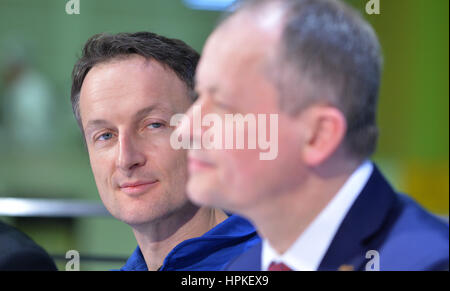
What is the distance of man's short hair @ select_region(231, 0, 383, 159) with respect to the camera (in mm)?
638

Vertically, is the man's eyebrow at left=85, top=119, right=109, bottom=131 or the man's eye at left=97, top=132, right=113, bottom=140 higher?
the man's eyebrow at left=85, top=119, right=109, bottom=131

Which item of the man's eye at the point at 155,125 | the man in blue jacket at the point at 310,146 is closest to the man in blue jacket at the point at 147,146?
the man's eye at the point at 155,125

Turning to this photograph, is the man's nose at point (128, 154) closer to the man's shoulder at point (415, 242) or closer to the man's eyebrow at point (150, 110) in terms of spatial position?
the man's eyebrow at point (150, 110)

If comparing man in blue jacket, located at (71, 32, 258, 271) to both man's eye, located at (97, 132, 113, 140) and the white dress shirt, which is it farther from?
the white dress shirt

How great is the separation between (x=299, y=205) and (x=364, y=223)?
0.27 feet

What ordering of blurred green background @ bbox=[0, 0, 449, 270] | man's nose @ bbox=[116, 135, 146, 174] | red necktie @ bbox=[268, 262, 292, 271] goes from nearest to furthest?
red necktie @ bbox=[268, 262, 292, 271], man's nose @ bbox=[116, 135, 146, 174], blurred green background @ bbox=[0, 0, 449, 270]

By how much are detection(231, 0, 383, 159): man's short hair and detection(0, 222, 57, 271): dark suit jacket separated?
1.76ft

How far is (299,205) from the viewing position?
685 millimetres

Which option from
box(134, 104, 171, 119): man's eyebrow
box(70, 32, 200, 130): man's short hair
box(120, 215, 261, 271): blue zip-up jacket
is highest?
box(70, 32, 200, 130): man's short hair

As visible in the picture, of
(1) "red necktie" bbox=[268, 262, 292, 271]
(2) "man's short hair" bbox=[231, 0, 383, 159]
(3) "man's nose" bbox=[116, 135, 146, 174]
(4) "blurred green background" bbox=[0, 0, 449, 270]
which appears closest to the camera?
(2) "man's short hair" bbox=[231, 0, 383, 159]

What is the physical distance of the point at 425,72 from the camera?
3.81ft

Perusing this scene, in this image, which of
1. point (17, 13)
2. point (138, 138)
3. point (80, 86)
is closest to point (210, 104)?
point (138, 138)

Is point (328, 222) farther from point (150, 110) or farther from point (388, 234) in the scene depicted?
point (150, 110)

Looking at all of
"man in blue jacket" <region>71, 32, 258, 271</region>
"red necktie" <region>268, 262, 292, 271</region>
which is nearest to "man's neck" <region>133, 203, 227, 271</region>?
"man in blue jacket" <region>71, 32, 258, 271</region>
